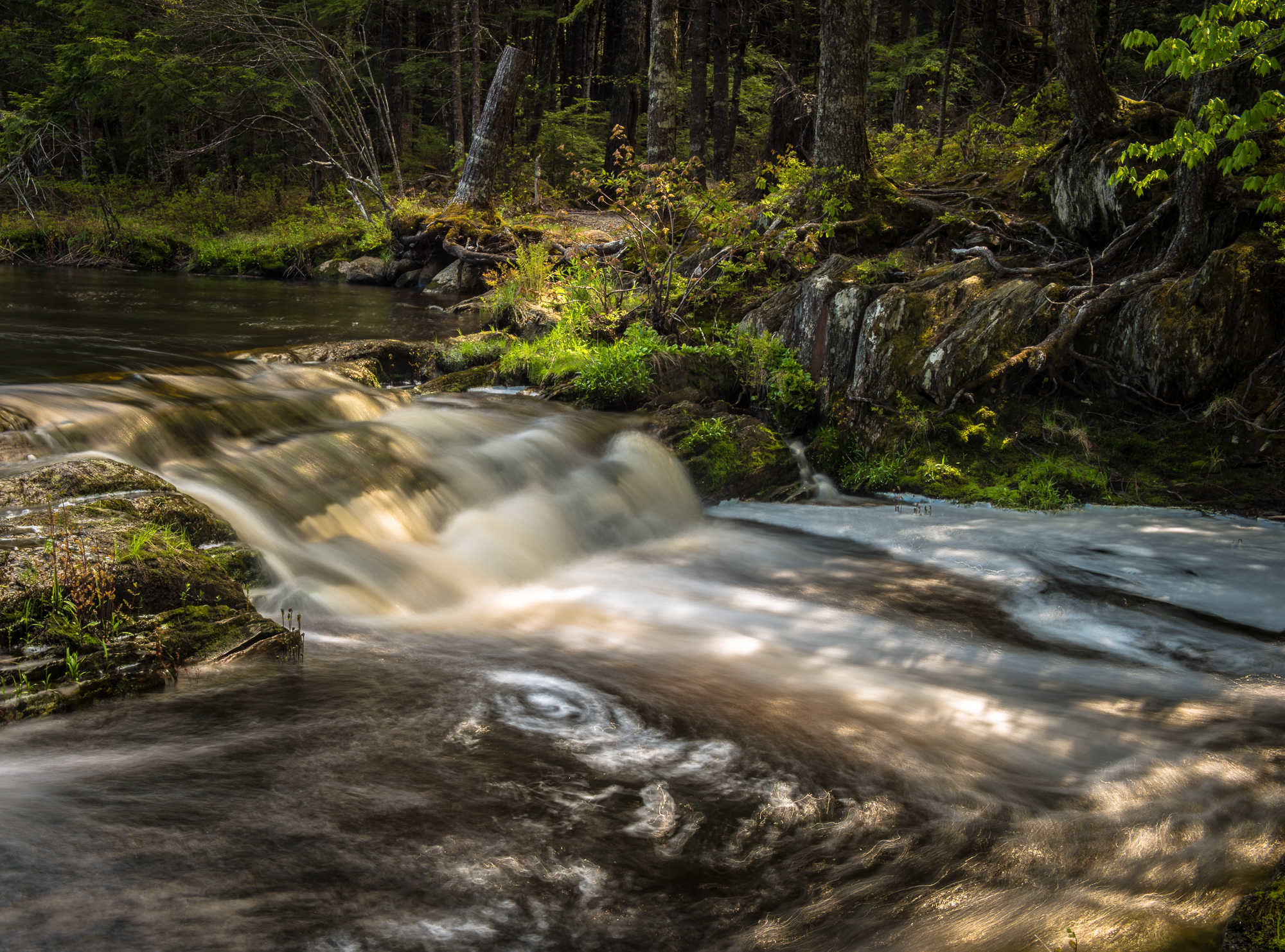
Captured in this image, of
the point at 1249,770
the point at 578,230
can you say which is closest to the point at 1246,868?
the point at 1249,770

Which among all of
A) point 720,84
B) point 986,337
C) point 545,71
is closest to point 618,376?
point 986,337

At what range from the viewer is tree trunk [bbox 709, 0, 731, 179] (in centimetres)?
1988

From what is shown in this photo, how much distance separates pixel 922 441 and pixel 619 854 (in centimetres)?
595

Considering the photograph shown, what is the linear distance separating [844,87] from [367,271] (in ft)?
48.7

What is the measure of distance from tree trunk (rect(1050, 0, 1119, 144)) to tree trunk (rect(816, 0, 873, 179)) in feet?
7.58

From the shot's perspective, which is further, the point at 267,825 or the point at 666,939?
the point at 267,825

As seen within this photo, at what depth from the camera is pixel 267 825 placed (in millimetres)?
2934

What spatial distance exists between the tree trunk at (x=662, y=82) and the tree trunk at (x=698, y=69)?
14.7ft

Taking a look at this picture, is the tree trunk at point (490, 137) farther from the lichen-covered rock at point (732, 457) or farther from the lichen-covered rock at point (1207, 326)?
the lichen-covered rock at point (1207, 326)

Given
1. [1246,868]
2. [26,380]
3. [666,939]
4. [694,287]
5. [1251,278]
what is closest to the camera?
[666,939]

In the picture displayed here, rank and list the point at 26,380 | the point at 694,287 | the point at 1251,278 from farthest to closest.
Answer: the point at 694,287 → the point at 26,380 → the point at 1251,278

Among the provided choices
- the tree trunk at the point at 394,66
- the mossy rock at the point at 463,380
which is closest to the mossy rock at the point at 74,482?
the mossy rock at the point at 463,380

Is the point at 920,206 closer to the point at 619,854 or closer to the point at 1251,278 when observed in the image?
the point at 1251,278

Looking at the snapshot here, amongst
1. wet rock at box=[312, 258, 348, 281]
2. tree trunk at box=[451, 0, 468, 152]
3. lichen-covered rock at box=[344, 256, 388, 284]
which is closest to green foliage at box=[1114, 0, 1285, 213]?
lichen-covered rock at box=[344, 256, 388, 284]
